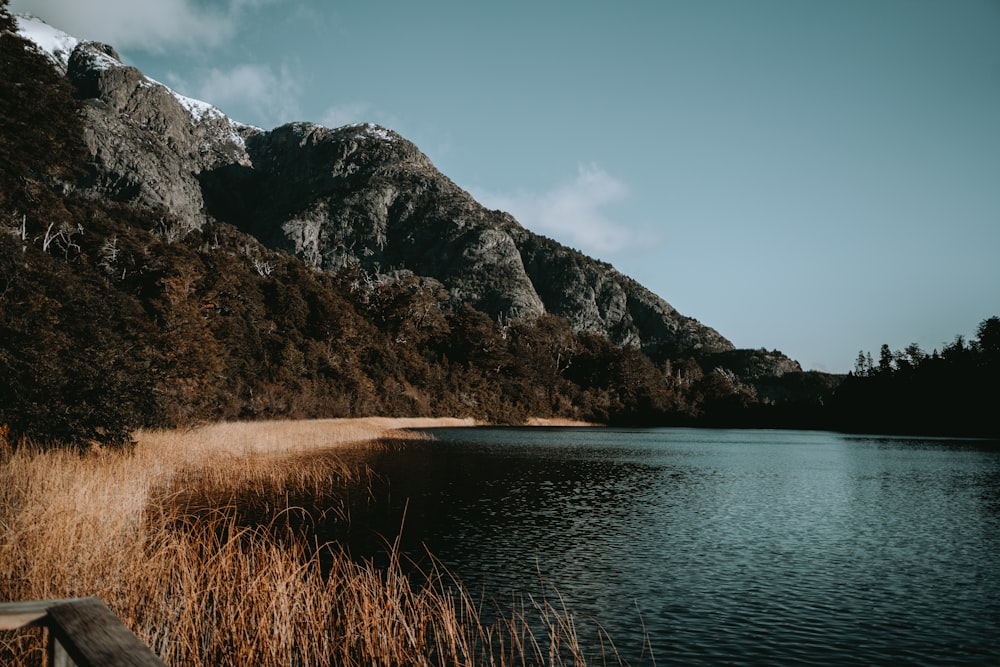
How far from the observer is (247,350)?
74.1 meters

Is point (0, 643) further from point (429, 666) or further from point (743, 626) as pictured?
point (743, 626)

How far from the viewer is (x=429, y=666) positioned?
8.54m

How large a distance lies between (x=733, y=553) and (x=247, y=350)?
67103mm

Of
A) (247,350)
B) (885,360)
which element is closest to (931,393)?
(885,360)

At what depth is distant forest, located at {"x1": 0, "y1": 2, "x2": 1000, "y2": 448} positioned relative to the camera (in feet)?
71.4

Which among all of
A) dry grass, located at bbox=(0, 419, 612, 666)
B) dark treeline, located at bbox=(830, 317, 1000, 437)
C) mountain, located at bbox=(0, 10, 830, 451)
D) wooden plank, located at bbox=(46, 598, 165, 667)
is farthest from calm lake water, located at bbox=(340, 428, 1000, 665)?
dark treeline, located at bbox=(830, 317, 1000, 437)

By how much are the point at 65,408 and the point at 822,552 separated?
22.9m

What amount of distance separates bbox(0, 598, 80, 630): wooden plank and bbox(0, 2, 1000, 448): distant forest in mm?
20593

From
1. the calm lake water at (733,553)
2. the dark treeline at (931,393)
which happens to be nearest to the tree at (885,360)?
the dark treeline at (931,393)

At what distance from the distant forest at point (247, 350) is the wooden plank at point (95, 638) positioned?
68.0 ft

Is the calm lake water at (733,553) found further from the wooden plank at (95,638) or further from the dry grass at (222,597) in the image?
the wooden plank at (95,638)

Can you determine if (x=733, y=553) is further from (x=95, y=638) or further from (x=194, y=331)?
(x=194, y=331)

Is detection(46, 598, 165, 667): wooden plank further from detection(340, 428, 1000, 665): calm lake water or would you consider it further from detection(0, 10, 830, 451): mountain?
detection(0, 10, 830, 451): mountain

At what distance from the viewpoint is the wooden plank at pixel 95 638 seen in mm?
2412
